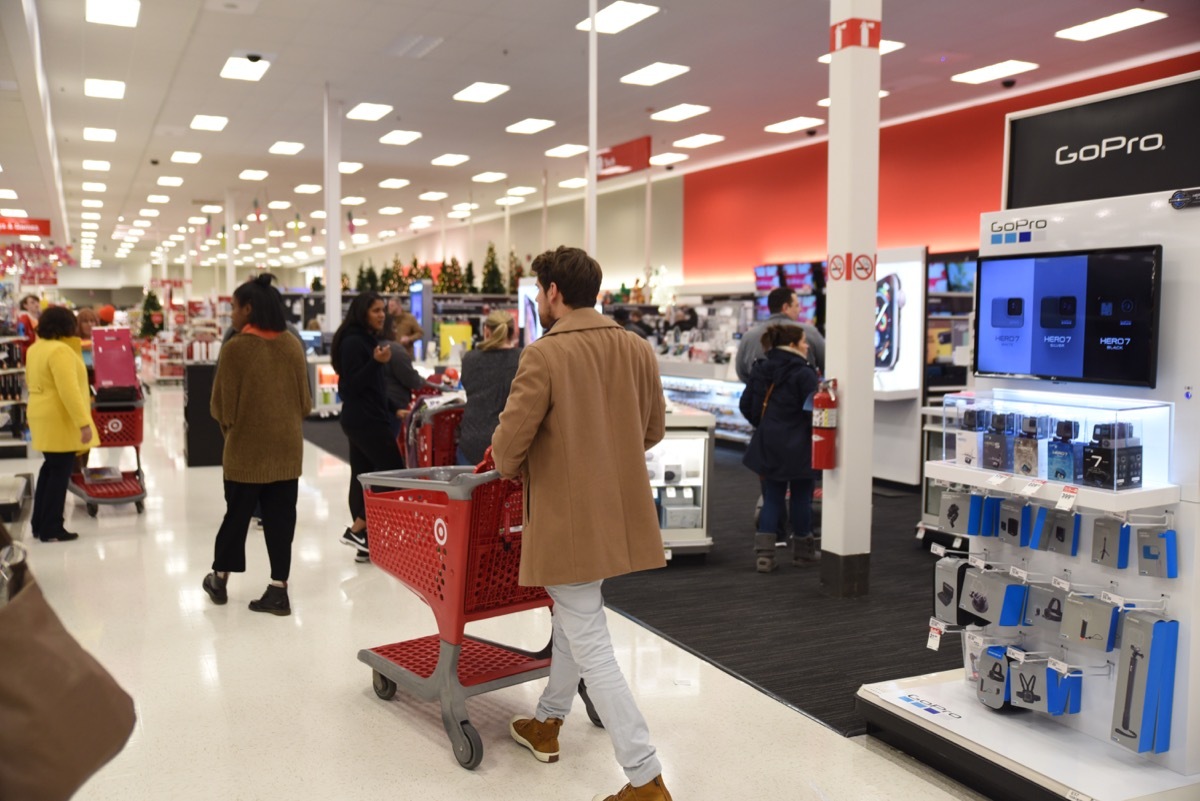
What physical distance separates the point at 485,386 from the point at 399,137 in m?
10.8

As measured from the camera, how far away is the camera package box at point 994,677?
322 centimetres

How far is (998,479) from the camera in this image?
3148mm

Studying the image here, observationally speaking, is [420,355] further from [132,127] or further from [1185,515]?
[1185,515]

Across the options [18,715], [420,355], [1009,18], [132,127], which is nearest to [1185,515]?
[18,715]

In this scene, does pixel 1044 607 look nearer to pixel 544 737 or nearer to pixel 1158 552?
pixel 1158 552

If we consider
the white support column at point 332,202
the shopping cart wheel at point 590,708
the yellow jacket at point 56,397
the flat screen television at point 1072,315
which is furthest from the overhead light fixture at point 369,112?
the flat screen television at point 1072,315

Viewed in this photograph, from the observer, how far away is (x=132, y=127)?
13969 millimetres

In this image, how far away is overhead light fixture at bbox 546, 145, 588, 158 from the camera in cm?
1566

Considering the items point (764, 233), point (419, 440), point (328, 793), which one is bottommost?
point (328, 793)

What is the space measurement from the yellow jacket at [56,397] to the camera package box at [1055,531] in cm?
524

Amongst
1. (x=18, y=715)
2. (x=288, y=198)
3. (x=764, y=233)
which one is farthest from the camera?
(x=288, y=198)

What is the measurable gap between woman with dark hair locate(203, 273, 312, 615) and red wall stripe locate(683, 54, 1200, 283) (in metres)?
9.28

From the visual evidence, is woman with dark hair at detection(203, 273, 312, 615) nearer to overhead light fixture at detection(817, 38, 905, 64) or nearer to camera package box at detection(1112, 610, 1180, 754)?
camera package box at detection(1112, 610, 1180, 754)

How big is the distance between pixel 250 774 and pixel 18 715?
205 cm
